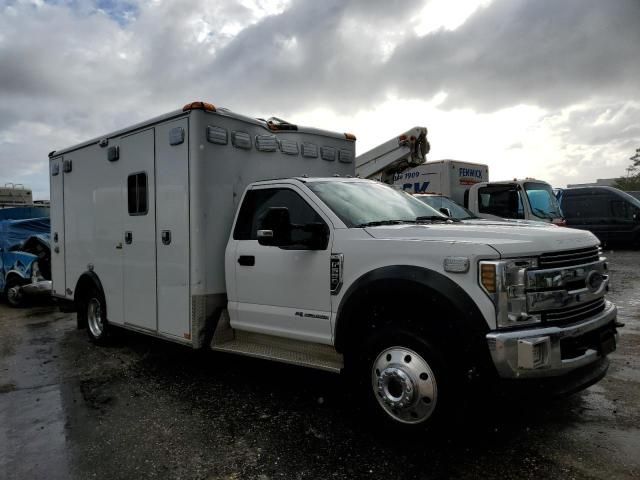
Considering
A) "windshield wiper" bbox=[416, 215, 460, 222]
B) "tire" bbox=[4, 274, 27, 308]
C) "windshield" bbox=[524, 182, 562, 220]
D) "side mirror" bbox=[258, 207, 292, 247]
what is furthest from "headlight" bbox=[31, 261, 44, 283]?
"windshield" bbox=[524, 182, 562, 220]

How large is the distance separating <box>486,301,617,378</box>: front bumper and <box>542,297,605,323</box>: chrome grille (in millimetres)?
65

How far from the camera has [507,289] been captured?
10.5 feet

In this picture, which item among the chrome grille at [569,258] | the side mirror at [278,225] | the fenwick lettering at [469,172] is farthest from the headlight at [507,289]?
the fenwick lettering at [469,172]

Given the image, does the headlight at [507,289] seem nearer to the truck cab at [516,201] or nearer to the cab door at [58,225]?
the cab door at [58,225]

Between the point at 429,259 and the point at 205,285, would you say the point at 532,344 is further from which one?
the point at 205,285

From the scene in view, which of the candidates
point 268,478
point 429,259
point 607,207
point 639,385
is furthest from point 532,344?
point 607,207

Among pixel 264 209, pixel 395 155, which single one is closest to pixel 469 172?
pixel 395 155

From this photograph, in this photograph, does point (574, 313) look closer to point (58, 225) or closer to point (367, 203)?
point (367, 203)

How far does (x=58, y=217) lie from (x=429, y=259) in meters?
6.19

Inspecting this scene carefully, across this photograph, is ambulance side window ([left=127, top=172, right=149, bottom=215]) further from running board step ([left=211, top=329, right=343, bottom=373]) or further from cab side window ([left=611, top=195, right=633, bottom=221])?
cab side window ([left=611, top=195, right=633, bottom=221])

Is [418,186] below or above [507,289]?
above

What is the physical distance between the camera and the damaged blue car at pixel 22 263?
10570 mm

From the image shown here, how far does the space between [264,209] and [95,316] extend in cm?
355

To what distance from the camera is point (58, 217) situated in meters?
7.59
